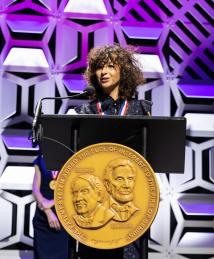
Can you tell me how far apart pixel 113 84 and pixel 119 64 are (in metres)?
0.14

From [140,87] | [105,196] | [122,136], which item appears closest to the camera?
[105,196]

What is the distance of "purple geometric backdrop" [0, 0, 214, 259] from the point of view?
3.97 m

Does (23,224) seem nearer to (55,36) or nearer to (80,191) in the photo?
(55,36)

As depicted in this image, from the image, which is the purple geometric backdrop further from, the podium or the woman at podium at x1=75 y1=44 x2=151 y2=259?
the podium

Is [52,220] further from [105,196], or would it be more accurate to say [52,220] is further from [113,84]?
[105,196]

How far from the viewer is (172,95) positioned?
4145mm

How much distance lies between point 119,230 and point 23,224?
237cm

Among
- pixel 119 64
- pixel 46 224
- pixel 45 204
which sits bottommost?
pixel 46 224

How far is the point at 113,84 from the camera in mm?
2275

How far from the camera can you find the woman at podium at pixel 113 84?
225 cm

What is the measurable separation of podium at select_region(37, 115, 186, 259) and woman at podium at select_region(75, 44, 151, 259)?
0.34 metres

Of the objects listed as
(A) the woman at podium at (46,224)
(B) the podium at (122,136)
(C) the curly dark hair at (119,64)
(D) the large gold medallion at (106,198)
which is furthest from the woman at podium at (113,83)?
(A) the woman at podium at (46,224)

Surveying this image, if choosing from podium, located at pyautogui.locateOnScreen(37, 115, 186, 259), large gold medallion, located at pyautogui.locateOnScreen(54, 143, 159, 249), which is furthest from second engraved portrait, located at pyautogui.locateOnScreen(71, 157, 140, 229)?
podium, located at pyautogui.locateOnScreen(37, 115, 186, 259)

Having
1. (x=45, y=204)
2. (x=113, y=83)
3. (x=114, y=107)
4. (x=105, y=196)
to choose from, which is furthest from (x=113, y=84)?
(x=45, y=204)
